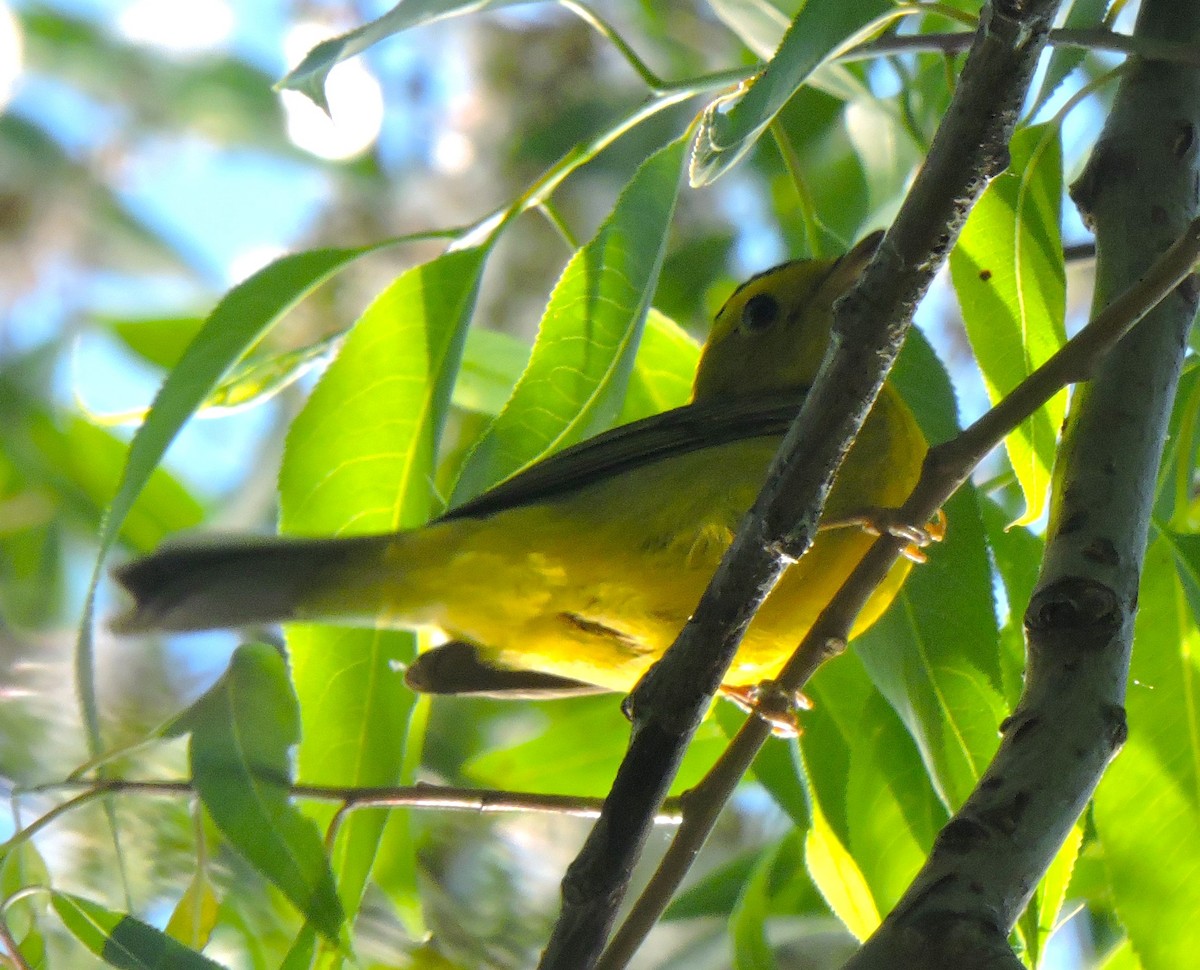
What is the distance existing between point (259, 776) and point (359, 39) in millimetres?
858

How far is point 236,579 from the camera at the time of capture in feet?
5.71

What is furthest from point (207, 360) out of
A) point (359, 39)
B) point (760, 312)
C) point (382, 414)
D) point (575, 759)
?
point (760, 312)

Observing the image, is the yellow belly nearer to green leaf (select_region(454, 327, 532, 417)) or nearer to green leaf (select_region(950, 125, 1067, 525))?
green leaf (select_region(950, 125, 1067, 525))

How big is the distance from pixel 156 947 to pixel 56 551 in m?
2.65

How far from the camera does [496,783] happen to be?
243 centimetres

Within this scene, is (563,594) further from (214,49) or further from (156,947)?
(214,49)

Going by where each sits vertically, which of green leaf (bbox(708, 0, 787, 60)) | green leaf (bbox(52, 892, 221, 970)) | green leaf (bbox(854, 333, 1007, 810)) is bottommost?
green leaf (bbox(52, 892, 221, 970))

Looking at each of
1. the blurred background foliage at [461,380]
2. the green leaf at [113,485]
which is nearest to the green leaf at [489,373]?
the blurred background foliage at [461,380]

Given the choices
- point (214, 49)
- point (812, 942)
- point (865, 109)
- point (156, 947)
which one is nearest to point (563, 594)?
point (156, 947)

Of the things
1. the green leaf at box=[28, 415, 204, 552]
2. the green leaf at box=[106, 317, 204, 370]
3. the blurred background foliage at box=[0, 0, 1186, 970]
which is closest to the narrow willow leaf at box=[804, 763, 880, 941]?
the blurred background foliage at box=[0, 0, 1186, 970]

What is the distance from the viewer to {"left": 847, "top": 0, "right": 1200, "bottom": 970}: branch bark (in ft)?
3.83

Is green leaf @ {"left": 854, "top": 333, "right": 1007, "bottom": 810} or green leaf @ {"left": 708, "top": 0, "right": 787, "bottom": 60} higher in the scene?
green leaf @ {"left": 708, "top": 0, "right": 787, "bottom": 60}

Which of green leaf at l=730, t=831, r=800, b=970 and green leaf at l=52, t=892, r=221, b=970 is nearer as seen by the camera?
green leaf at l=52, t=892, r=221, b=970

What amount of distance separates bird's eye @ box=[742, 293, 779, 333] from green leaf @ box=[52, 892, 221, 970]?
1.64m
